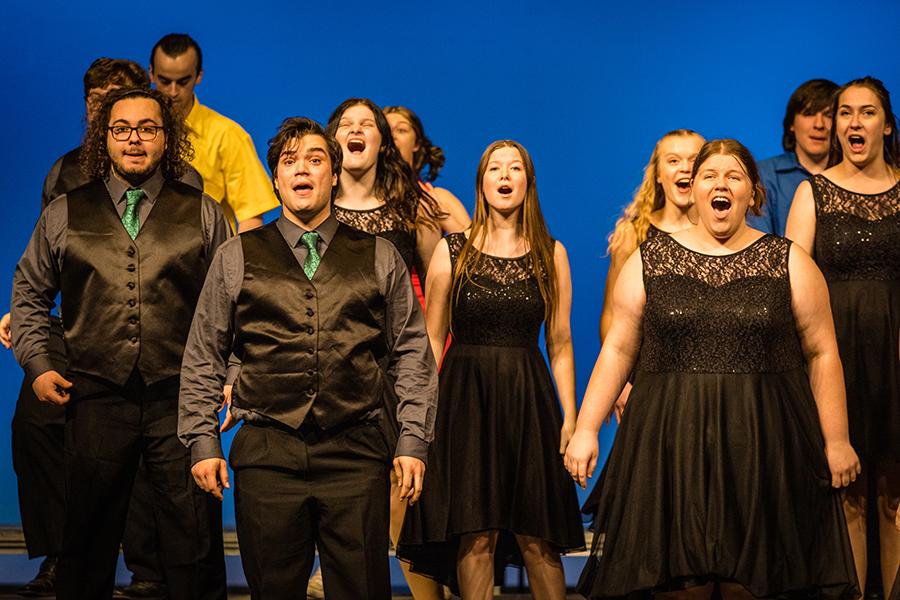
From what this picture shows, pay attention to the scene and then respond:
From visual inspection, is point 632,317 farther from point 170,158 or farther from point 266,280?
point 170,158

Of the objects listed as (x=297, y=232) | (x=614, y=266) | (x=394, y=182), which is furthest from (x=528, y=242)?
(x=297, y=232)

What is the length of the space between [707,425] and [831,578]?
48 cm

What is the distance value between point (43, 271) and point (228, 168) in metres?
1.37

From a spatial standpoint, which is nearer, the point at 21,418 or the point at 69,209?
the point at 69,209

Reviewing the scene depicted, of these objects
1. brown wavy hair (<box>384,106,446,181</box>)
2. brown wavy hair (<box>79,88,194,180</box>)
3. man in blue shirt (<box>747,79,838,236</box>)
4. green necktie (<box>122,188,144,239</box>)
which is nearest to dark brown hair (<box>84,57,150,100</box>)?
brown wavy hair (<box>79,88,194,180</box>)

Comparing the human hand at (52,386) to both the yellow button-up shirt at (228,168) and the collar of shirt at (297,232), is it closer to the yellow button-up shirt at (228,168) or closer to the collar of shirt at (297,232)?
the collar of shirt at (297,232)

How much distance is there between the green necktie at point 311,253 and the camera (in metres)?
3.35

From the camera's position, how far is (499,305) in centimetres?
420

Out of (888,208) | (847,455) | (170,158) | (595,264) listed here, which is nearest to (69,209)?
(170,158)

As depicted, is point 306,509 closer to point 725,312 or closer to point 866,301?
point 725,312

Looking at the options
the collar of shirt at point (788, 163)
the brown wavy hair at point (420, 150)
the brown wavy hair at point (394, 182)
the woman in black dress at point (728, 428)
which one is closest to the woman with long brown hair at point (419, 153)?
the brown wavy hair at point (420, 150)

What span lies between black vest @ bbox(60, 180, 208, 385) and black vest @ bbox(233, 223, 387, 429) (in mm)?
390

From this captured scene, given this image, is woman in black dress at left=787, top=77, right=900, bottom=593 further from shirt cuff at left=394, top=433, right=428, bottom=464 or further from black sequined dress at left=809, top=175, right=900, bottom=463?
shirt cuff at left=394, top=433, right=428, bottom=464

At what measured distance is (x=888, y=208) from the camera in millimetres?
4383
